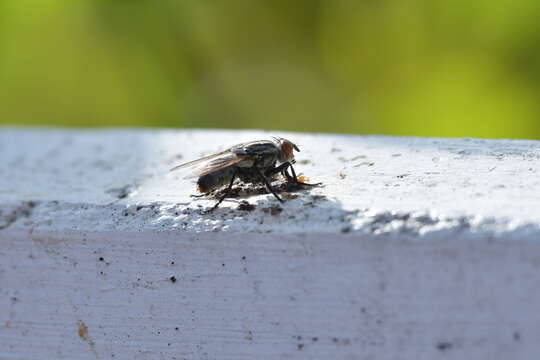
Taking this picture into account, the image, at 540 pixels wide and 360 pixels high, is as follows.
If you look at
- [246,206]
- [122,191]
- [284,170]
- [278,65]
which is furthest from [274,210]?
[278,65]

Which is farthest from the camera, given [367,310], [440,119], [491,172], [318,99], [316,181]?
[318,99]

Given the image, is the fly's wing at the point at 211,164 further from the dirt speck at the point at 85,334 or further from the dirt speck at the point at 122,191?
the dirt speck at the point at 85,334

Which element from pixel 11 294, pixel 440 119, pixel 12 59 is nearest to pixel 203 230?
pixel 11 294

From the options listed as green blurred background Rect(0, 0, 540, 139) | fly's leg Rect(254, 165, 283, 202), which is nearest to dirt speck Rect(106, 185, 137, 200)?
fly's leg Rect(254, 165, 283, 202)

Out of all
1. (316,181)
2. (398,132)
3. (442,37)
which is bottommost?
(398,132)

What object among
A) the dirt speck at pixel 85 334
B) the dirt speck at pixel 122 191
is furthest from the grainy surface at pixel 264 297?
the dirt speck at pixel 122 191

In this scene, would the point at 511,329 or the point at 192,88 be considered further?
the point at 192,88

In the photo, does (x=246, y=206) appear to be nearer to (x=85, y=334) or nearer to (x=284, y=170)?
(x=284, y=170)

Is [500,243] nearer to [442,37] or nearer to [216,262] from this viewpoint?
[216,262]

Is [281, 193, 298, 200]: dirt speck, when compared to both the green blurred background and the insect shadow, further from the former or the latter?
the green blurred background
